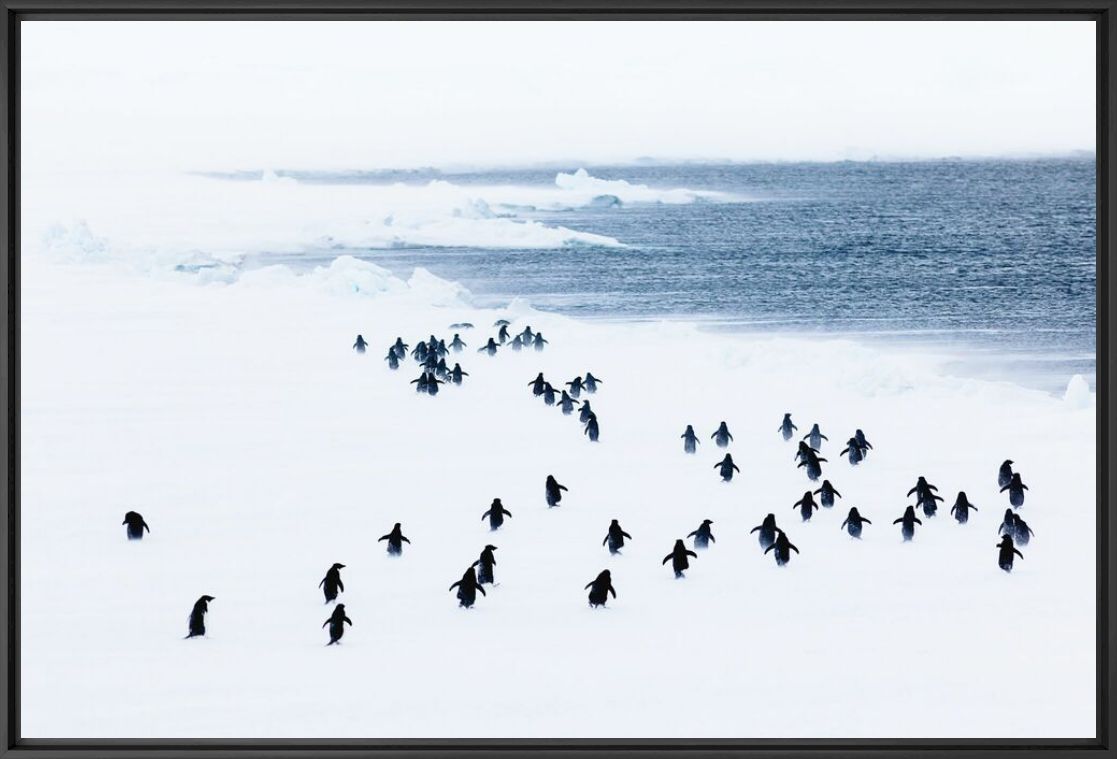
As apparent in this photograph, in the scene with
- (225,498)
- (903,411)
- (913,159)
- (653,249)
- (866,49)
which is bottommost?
(225,498)

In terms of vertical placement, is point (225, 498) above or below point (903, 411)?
below

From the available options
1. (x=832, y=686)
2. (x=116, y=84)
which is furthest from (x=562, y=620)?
(x=116, y=84)

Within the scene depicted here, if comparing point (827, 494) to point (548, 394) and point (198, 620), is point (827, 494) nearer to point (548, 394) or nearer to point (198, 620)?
point (548, 394)

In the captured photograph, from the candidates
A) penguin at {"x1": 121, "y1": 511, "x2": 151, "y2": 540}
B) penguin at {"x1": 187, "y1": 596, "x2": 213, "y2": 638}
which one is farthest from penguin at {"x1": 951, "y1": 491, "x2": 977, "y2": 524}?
penguin at {"x1": 121, "y1": 511, "x2": 151, "y2": 540}

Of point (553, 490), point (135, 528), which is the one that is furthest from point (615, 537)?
point (135, 528)

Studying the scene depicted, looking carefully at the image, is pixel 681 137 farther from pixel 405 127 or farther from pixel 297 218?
pixel 297 218

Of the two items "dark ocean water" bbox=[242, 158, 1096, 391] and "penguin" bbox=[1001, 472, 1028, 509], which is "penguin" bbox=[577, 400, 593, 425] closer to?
"dark ocean water" bbox=[242, 158, 1096, 391]

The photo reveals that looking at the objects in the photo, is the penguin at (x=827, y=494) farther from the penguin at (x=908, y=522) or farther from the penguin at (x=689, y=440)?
the penguin at (x=689, y=440)
